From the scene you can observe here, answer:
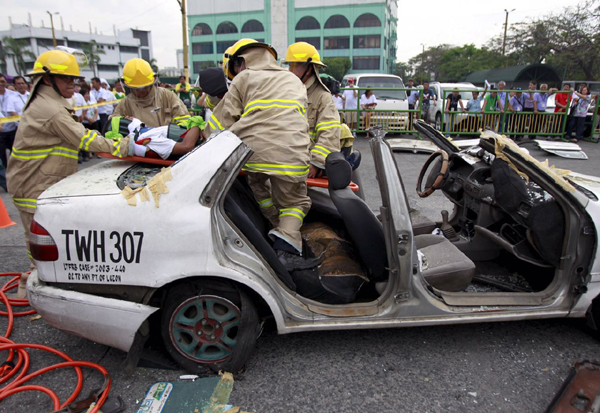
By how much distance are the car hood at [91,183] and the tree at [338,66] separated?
58.0 meters

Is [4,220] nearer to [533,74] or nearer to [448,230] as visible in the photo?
[448,230]

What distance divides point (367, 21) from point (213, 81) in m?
67.5

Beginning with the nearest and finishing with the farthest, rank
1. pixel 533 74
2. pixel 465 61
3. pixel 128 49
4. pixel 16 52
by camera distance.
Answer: pixel 533 74 < pixel 16 52 < pixel 465 61 < pixel 128 49

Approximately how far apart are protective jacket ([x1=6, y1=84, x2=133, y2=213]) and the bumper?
1118 mm

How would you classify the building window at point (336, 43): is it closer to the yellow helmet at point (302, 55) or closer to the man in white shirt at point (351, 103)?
the man in white shirt at point (351, 103)

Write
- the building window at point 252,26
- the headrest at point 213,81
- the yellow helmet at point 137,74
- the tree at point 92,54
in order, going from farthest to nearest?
the building window at point 252,26 → the tree at point 92,54 → the yellow helmet at point 137,74 → the headrest at point 213,81

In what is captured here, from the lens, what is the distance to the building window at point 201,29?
219 ft

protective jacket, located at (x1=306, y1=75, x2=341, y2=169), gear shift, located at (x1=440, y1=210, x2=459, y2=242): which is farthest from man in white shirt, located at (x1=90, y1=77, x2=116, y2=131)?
gear shift, located at (x1=440, y1=210, x2=459, y2=242)

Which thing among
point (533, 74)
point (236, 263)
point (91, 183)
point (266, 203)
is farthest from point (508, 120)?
point (533, 74)

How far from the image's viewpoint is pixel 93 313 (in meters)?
2.25

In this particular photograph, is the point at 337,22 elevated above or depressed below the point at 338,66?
above

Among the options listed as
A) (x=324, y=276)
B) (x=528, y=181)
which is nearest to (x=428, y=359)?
(x=324, y=276)

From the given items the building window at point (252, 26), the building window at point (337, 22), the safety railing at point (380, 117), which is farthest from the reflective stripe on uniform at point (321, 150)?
the building window at point (252, 26)

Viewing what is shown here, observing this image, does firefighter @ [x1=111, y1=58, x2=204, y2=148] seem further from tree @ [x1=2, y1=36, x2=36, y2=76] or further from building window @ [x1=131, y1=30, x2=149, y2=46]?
building window @ [x1=131, y1=30, x2=149, y2=46]
